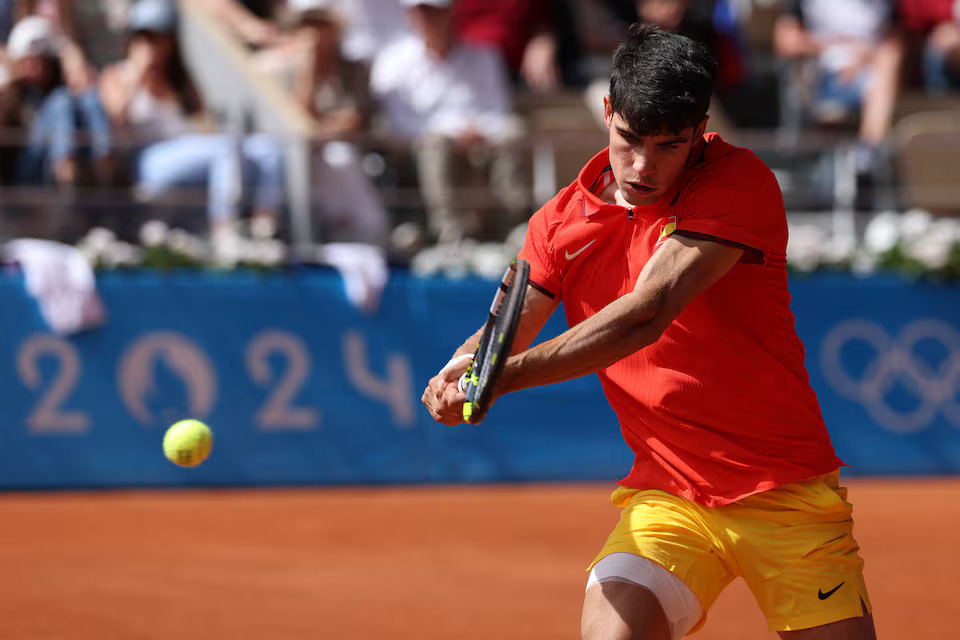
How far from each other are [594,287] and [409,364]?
225 inches

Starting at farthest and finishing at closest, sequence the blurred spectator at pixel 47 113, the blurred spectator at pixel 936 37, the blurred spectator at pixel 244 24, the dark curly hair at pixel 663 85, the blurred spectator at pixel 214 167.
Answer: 1. the blurred spectator at pixel 936 37
2. the blurred spectator at pixel 244 24
3. the blurred spectator at pixel 214 167
4. the blurred spectator at pixel 47 113
5. the dark curly hair at pixel 663 85

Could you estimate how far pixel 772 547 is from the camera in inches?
130

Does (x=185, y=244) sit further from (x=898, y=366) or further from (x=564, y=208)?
(x=564, y=208)

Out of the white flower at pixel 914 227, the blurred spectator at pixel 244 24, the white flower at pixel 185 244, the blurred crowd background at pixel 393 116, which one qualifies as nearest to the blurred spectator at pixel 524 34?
the blurred crowd background at pixel 393 116

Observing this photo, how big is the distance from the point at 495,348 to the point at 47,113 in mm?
6908

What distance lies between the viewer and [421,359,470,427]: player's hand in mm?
2992

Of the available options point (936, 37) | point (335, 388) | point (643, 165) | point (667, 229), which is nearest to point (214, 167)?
point (335, 388)

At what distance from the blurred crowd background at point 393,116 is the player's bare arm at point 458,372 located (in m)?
5.64

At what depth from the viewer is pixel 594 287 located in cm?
339

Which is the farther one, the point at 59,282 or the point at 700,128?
the point at 59,282

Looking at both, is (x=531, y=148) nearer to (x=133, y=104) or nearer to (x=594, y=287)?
(x=133, y=104)

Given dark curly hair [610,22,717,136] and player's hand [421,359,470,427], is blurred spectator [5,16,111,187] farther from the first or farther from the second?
dark curly hair [610,22,717,136]

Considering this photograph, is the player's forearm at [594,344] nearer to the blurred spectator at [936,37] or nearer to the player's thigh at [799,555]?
the player's thigh at [799,555]

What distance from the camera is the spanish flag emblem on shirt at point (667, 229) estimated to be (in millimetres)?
3146
